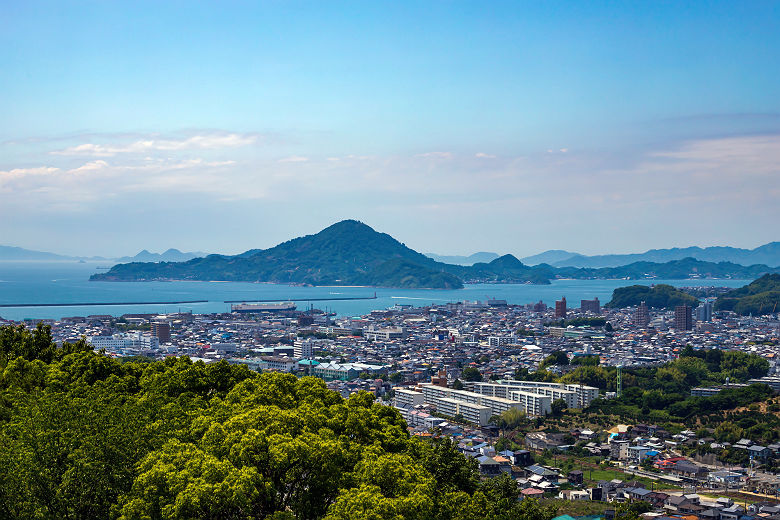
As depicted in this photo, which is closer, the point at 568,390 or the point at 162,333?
the point at 568,390

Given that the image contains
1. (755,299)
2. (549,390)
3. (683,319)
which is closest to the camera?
(549,390)

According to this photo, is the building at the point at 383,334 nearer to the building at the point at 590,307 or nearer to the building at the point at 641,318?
the building at the point at 641,318

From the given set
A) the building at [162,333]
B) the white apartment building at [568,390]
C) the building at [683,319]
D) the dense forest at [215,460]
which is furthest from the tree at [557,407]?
the building at [683,319]

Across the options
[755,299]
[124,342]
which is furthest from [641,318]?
[124,342]

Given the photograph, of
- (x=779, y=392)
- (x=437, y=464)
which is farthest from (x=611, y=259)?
(x=437, y=464)

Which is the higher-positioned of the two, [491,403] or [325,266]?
[325,266]

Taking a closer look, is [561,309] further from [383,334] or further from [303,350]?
[303,350]

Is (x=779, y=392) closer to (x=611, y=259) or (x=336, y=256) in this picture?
(x=336, y=256)
